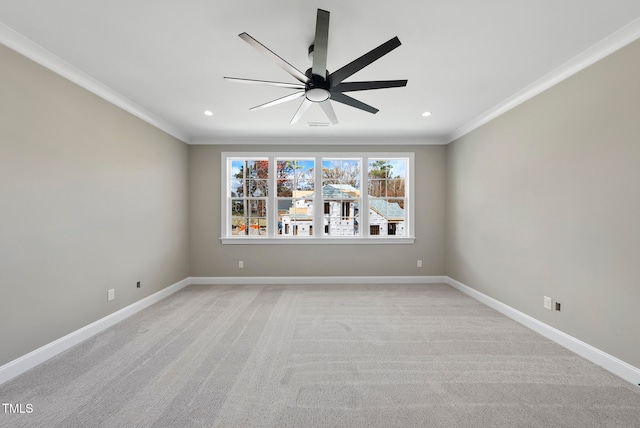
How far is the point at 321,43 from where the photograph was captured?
5.65 feet

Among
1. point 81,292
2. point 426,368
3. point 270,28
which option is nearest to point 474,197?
point 426,368

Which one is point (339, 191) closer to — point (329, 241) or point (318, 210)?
point (318, 210)

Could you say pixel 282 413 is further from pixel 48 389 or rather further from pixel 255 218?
pixel 255 218

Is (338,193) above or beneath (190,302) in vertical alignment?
above

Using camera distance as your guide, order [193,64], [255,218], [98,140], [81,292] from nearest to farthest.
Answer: [193,64] → [81,292] → [98,140] → [255,218]

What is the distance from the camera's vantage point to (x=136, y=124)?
11.7ft

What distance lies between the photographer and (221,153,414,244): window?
5.07 metres

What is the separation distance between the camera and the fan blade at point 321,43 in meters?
1.52

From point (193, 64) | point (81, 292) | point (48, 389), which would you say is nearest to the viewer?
point (48, 389)

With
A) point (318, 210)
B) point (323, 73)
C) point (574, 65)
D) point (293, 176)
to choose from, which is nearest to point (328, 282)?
point (318, 210)

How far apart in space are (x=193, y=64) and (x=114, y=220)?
2039mm

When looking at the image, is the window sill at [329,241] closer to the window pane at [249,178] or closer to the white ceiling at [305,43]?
the window pane at [249,178]

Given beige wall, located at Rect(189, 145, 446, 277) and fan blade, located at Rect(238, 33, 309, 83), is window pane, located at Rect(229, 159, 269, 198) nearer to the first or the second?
beige wall, located at Rect(189, 145, 446, 277)

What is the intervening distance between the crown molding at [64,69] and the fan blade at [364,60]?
245 cm
